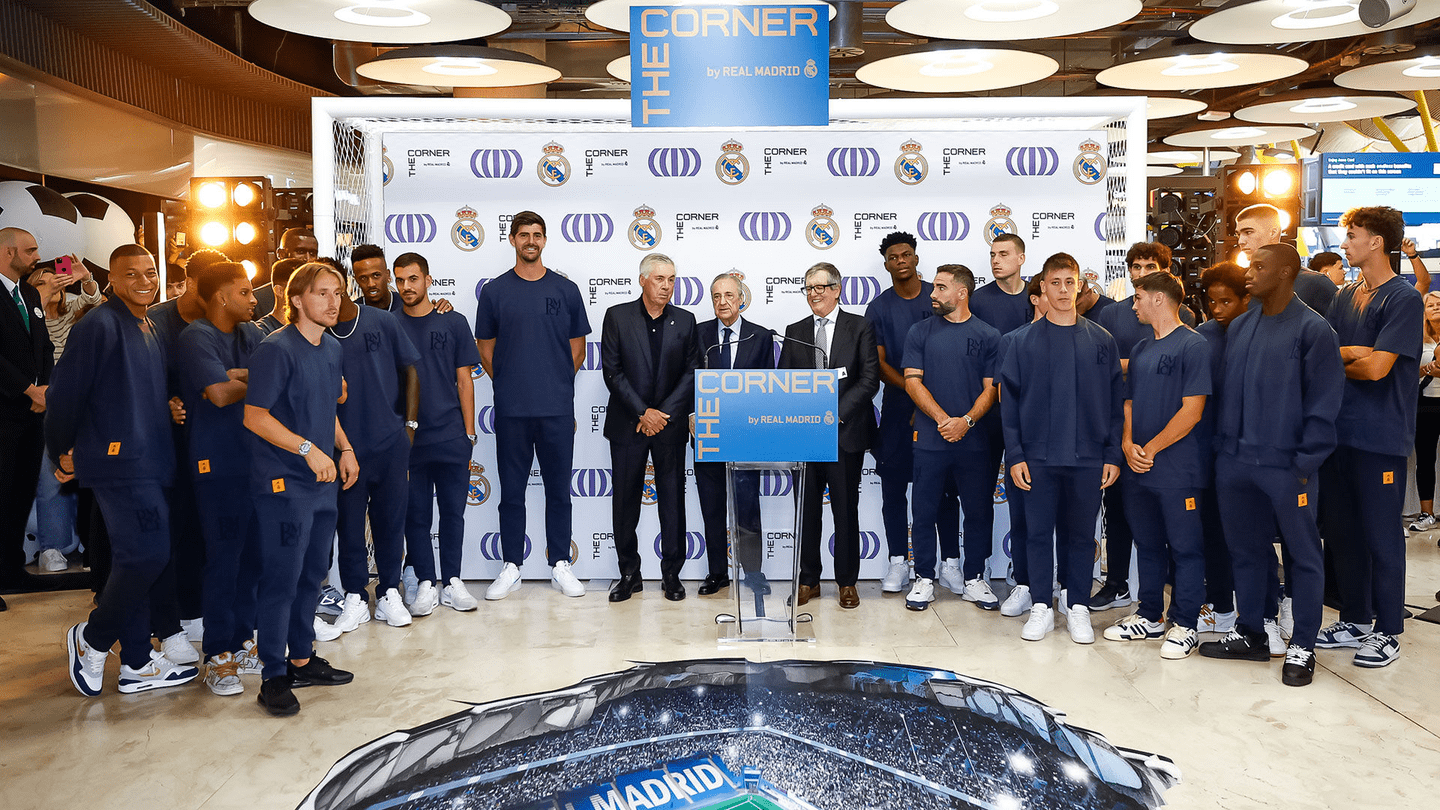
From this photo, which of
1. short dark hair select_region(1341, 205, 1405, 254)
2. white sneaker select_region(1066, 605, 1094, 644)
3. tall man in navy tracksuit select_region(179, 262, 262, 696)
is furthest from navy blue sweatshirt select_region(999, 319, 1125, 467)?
tall man in navy tracksuit select_region(179, 262, 262, 696)

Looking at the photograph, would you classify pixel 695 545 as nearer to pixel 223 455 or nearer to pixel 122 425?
pixel 223 455

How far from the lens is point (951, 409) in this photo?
521 cm

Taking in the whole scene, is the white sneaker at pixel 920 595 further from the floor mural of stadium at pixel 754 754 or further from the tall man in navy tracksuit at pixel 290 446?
the tall man in navy tracksuit at pixel 290 446

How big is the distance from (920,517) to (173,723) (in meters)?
3.46

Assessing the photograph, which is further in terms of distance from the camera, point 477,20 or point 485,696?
point 477,20

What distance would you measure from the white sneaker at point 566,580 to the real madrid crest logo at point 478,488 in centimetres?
62

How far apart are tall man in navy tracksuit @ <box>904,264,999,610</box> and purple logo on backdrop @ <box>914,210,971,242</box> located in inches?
24.6

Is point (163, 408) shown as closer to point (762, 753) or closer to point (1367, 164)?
point (762, 753)

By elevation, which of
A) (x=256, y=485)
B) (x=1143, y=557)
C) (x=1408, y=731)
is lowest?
(x=1408, y=731)

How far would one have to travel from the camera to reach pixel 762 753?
3438 mm

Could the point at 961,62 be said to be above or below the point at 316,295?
above

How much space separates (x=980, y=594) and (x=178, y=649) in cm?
373

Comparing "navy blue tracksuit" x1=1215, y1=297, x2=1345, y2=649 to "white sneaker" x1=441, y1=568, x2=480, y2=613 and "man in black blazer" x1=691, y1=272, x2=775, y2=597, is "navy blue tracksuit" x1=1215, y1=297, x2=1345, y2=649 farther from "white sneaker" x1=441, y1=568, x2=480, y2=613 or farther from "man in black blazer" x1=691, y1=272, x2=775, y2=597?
"white sneaker" x1=441, y1=568, x2=480, y2=613

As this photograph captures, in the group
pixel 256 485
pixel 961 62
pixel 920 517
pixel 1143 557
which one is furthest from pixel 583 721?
pixel 961 62
